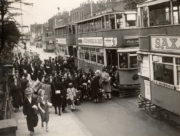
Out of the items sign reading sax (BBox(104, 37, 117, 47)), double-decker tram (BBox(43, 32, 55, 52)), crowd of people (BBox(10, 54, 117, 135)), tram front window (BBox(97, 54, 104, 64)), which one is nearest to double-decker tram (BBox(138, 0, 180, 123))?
crowd of people (BBox(10, 54, 117, 135))

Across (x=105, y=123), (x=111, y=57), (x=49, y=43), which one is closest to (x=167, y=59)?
(x=105, y=123)

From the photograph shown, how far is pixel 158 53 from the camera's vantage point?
13562 millimetres

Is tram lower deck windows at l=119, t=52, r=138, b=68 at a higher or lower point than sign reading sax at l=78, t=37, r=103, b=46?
lower

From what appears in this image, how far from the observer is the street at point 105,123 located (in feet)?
41.2

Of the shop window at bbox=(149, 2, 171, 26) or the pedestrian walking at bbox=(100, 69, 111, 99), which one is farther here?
the pedestrian walking at bbox=(100, 69, 111, 99)

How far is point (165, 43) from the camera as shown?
1288cm

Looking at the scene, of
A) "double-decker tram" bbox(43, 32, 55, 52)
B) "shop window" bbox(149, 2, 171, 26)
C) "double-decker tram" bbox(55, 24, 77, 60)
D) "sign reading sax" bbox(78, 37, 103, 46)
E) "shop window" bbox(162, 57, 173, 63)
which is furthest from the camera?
"double-decker tram" bbox(43, 32, 55, 52)

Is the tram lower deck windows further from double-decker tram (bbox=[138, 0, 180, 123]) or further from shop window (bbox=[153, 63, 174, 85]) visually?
shop window (bbox=[153, 63, 174, 85])

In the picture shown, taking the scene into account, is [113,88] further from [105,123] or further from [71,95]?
[105,123]

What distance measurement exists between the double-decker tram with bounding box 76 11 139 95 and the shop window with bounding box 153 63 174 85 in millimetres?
5087

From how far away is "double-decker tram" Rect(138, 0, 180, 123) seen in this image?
486 inches

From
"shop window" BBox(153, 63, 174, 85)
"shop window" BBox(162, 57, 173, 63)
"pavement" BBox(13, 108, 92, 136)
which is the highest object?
"shop window" BBox(162, 57, 173, 63)

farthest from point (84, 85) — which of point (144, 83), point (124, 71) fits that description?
point (144, 83)

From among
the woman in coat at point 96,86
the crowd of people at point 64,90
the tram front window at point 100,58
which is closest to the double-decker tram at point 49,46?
the tram front window at point 100,58
